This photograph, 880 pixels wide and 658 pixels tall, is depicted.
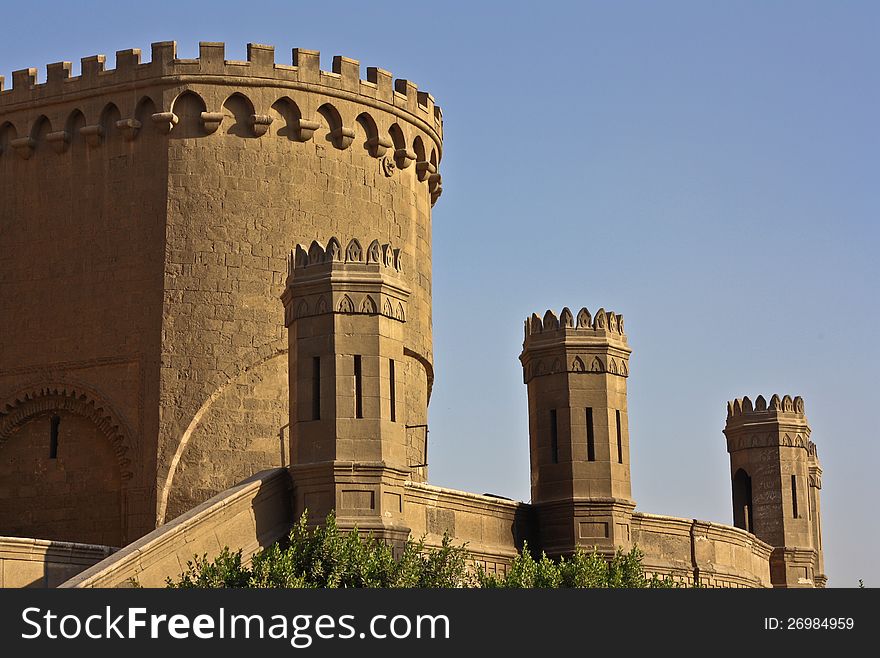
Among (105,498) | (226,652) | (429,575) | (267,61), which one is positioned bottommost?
(226,652)

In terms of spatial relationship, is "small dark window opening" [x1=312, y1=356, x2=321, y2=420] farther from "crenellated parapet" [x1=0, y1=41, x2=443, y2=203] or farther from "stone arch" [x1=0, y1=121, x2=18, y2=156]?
"stone arch" [x1=0, y1=121, x2=18, y2=156]

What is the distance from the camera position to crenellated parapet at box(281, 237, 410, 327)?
27.2 metres

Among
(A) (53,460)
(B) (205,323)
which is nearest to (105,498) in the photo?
(A) (53,460)

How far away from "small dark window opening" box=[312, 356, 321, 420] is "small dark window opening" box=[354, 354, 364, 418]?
558 millimetres

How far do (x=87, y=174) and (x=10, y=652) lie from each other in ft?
59.1

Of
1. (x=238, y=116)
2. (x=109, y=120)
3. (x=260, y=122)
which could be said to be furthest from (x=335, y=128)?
(x=109, y=120)

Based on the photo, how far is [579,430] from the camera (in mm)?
30375

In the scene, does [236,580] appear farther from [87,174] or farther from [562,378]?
[87,174]

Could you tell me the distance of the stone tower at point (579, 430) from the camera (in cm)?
3003

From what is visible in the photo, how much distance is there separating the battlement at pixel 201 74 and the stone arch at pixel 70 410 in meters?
5.98

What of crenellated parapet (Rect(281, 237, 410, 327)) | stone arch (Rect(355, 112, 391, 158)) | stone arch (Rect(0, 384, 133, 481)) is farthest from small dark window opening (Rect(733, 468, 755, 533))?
crenellated parapet (Rect(281, 237, 410, 327))

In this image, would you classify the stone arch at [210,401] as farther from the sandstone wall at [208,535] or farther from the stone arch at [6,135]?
the stone arch at [6,135]

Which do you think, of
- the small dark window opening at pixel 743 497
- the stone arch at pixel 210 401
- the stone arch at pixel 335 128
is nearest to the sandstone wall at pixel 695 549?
the small dark window opening at pixel 743 497

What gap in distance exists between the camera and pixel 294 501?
88.8 ft
